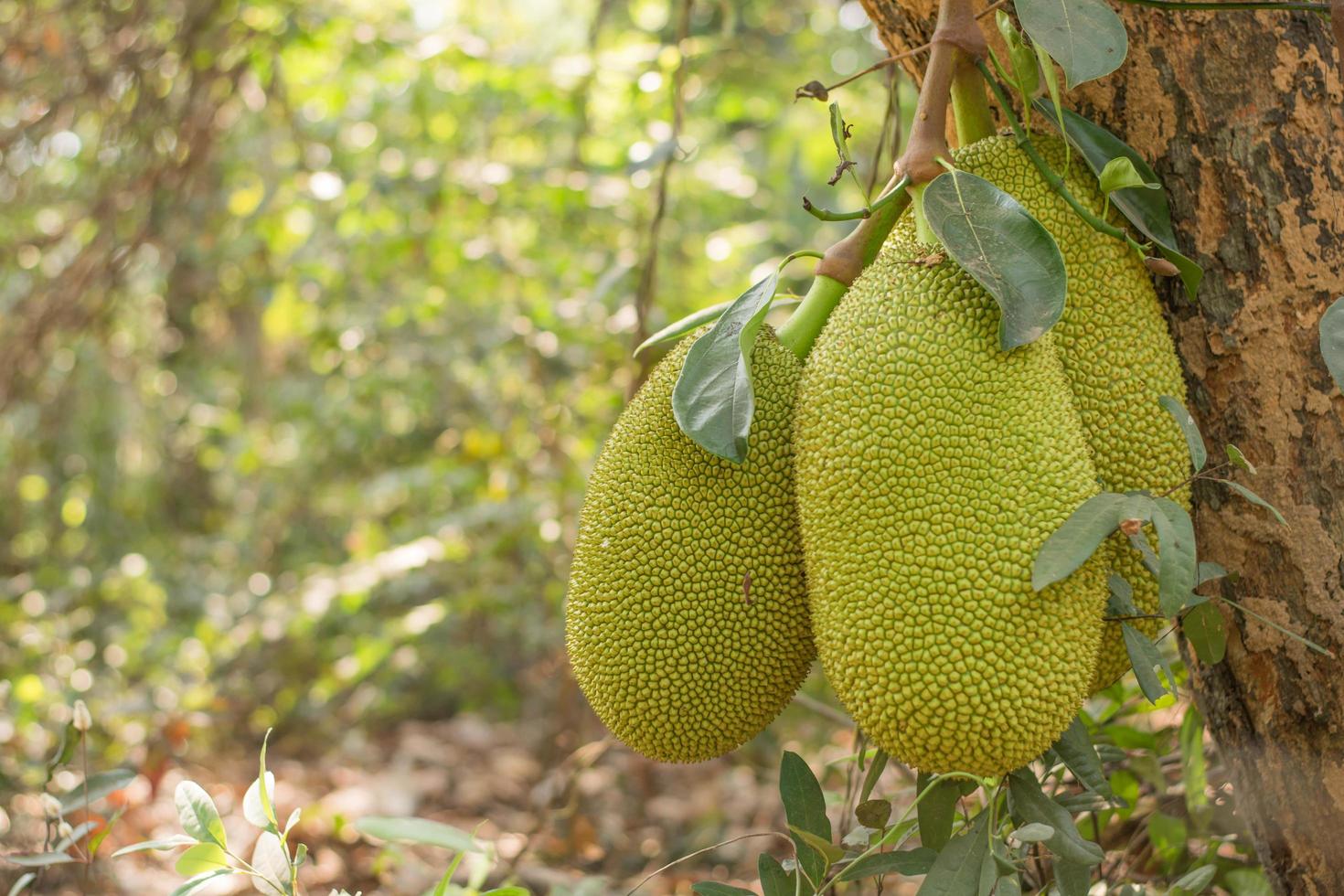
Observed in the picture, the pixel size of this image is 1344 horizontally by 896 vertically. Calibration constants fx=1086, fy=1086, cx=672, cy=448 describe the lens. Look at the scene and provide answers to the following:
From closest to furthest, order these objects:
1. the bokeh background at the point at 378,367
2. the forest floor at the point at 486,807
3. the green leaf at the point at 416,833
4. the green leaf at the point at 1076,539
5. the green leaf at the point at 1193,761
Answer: the green leaf at the point at 416,833 < the green leaf at the point at 1076,539 < the green leaf at the point at 1193,761 < the forest floor at the point at 486,807 < the bokeh background at the point at 378,367

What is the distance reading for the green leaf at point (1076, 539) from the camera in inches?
28.5

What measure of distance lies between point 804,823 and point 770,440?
0.32 m

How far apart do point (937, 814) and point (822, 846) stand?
10cm

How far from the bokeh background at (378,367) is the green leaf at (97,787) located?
735 millimetres

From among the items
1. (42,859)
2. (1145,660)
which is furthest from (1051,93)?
(42,859)

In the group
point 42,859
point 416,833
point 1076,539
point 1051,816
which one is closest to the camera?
point 416,833

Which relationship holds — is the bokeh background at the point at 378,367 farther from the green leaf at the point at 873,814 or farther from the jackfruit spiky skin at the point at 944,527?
the jackfruit spiky skin at the point at 944,527

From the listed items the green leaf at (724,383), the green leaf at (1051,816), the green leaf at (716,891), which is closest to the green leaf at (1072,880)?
the green leaf at (1051,816)

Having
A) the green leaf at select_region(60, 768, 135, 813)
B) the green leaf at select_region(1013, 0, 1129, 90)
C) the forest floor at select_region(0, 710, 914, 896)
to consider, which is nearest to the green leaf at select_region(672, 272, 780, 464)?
the green leaf at select_region(1013, 0, 1129, 90)

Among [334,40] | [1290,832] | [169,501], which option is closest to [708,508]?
[1290,832]

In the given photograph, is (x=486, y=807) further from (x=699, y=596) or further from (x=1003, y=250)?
(x=1003, y=250)

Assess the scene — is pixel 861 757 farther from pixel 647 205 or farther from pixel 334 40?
pixel 334 40

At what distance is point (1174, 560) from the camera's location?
0.75 m

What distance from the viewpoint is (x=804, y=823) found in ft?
2.95
